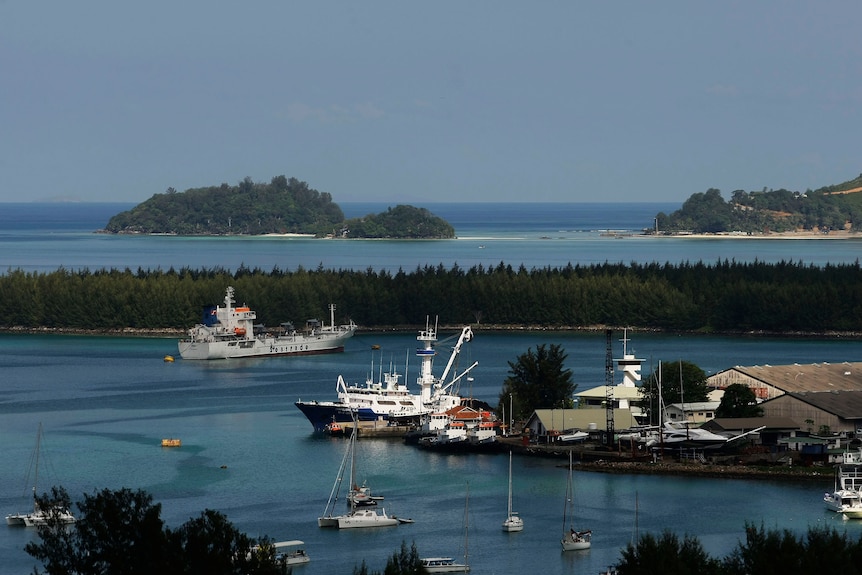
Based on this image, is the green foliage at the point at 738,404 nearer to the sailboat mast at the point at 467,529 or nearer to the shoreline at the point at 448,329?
the sailboat mast at the point at 467,529

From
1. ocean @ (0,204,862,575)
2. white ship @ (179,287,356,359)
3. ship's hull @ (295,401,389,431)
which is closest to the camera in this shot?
ocean @ (0,204,862,575)

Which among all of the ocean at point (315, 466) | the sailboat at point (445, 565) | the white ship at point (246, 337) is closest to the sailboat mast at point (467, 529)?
the sailboat at point (445, 565)

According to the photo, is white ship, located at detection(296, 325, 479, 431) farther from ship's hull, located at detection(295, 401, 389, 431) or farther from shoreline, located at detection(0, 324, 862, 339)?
shoreline, located at detection(0, 324, 862, 339)

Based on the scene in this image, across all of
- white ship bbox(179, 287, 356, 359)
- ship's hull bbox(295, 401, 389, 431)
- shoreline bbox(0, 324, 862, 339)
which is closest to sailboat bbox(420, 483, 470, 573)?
ship's hull bbox(295, 401, 389, 431)

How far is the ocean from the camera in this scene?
134 feet

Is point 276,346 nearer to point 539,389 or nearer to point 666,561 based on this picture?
point 539,389

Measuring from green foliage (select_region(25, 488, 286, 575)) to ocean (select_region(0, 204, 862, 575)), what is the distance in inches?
287

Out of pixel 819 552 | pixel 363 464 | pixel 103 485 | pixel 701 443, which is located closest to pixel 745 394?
pixel 701 443

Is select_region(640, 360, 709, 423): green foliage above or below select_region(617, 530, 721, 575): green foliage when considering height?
above

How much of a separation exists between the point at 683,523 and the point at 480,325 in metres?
57.5

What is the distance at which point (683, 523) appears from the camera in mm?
41719

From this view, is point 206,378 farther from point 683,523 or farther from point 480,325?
point 683,523

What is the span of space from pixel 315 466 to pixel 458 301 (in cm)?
5012

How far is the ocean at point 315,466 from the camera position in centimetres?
4072
